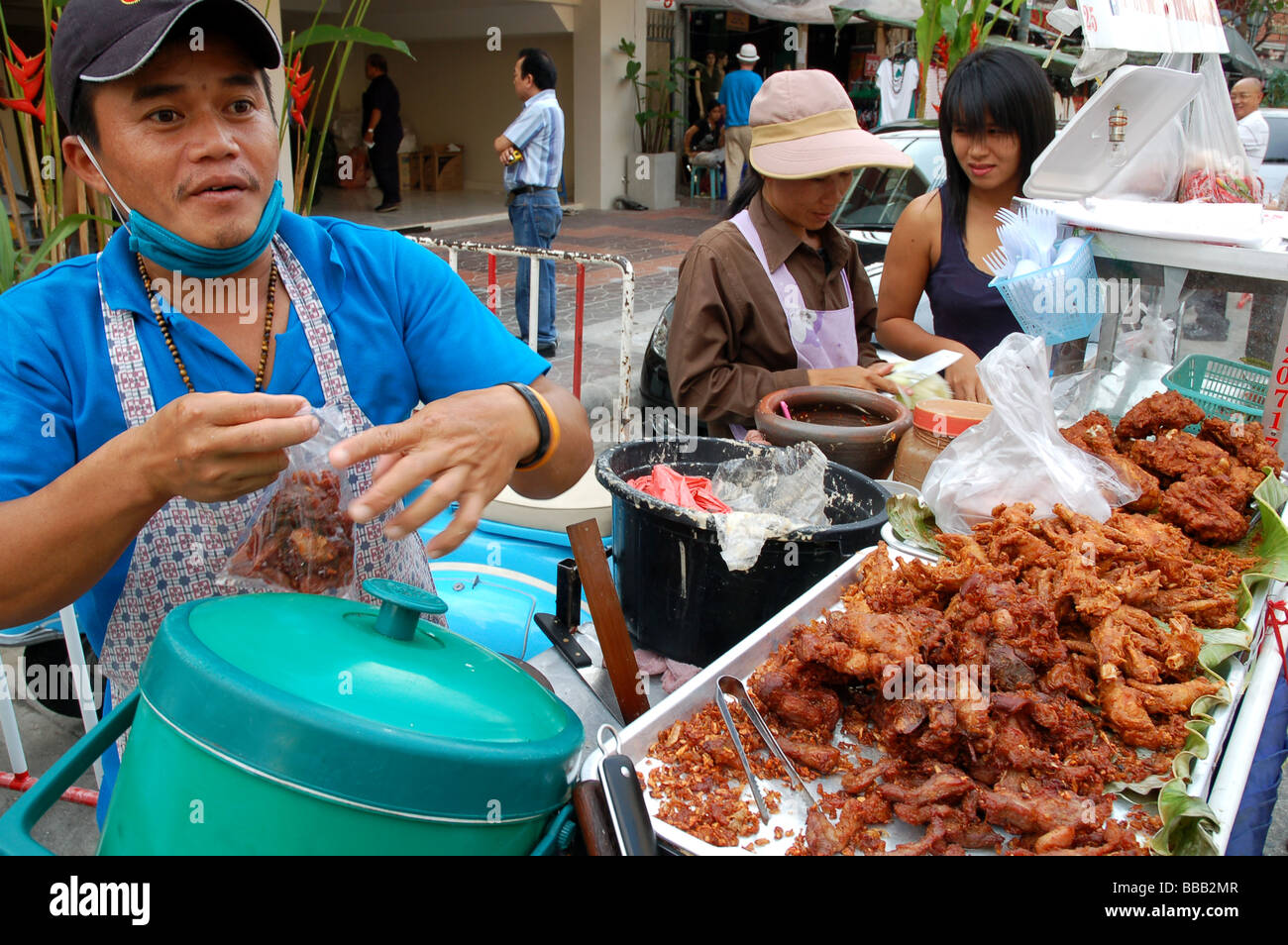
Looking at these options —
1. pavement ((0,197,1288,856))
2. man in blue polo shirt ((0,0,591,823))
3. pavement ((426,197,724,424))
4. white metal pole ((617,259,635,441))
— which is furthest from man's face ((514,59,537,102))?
man in blue polo shirt ((0,0,591,823))

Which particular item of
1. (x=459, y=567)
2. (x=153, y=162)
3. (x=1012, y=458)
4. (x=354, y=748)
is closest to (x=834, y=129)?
(x=1012, y=458)

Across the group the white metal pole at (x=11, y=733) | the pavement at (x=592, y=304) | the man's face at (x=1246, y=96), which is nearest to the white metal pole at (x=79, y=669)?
the white metal pole at (x=11, y=733)

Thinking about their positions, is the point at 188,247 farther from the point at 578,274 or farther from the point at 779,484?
the point at 578,274

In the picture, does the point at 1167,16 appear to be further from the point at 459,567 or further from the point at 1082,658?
the point at 459,567

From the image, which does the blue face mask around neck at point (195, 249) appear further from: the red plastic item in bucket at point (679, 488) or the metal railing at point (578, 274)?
the metal railing at point (578, 274)

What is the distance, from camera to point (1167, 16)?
2.40 m

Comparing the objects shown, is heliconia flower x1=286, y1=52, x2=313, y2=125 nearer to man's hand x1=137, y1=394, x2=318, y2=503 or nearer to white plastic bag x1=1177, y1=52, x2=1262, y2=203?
man's hand x1=137, y1=394, x2=318, y2=503

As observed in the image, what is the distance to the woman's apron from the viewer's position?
9.18 ft

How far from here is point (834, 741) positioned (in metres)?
1.35

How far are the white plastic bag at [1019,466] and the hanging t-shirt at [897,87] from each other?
11.0m

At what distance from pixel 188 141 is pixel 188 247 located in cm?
16

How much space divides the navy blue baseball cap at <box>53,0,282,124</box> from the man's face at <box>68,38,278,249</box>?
4 centimetres

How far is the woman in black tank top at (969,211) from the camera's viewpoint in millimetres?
2965

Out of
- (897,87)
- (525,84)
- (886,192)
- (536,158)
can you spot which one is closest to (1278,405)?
(886,192)
